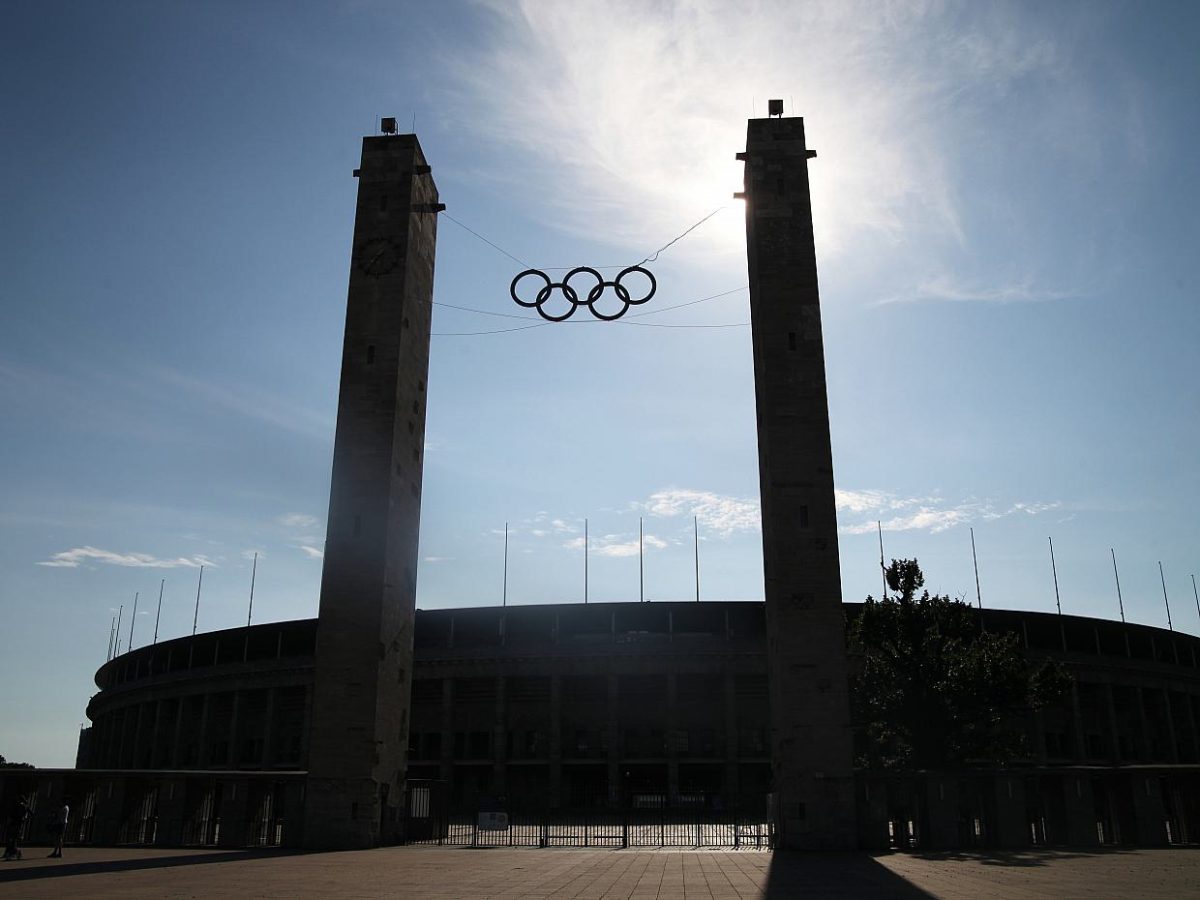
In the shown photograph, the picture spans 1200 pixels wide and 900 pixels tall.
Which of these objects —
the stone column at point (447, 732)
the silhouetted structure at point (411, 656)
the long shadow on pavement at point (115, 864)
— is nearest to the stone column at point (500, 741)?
the stone column at point (447, 732)

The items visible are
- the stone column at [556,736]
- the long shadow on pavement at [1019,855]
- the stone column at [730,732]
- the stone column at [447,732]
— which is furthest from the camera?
the stone column at [447,732]

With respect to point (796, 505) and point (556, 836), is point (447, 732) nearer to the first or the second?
point (556, 836)

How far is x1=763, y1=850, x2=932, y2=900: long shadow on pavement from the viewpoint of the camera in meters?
17.8

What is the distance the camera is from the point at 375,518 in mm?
34688

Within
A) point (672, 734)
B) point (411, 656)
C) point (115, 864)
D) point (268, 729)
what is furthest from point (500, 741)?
point (115, 864)

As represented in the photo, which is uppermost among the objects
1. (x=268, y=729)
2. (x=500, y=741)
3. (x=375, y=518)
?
(x=375, y=518)

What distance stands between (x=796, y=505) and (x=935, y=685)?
42.8ft

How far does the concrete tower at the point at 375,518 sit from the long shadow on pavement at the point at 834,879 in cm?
1430

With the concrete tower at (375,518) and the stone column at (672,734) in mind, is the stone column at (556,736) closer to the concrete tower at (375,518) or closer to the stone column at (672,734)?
the stone column at (672,734)

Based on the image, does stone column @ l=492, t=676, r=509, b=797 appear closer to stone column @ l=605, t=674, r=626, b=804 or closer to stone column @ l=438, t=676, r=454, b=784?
stone column @ l=438, t=676, r=454, b=784

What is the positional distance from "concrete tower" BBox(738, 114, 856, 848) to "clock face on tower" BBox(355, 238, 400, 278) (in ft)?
47.1

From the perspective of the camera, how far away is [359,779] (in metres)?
32.1

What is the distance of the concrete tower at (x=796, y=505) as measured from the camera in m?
30.6

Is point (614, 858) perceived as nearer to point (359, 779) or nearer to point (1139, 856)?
point (359, 779)
